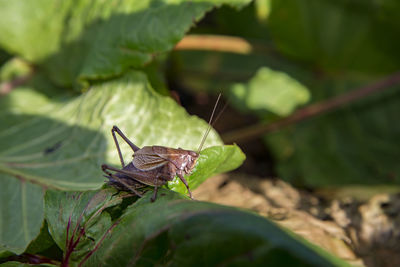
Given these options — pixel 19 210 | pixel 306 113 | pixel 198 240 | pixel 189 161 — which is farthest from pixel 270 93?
pixel 198 240

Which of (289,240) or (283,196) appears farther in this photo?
(283,196)

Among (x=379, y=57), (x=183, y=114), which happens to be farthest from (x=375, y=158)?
(x=183, y=114)

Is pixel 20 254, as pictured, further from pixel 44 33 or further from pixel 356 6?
pixel 356 6

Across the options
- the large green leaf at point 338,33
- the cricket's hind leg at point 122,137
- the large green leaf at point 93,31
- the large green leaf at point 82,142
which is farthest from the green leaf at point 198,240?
the large green leaf at point 338,33

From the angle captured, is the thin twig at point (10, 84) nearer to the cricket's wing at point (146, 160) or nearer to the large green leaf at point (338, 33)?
the cricket's wing at point (146, 160)

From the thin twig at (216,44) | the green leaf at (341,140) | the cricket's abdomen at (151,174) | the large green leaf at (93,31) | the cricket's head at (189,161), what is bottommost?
the green leaf at (341,140)

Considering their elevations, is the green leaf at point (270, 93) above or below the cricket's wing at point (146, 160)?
below
